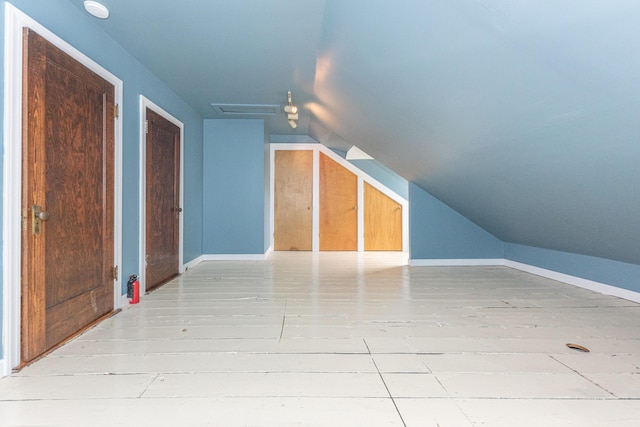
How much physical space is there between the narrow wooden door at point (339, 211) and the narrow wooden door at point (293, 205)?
0.89 feet

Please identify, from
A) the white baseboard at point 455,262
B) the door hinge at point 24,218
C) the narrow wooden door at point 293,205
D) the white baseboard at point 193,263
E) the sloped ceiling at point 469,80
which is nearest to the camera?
the sloped ceiling at point 469,80

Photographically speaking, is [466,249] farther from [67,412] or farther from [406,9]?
[67,412]

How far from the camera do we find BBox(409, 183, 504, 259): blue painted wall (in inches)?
176

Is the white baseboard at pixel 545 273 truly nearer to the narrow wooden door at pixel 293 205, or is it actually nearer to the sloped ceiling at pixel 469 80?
the sloped ceiling at pixel 469 80

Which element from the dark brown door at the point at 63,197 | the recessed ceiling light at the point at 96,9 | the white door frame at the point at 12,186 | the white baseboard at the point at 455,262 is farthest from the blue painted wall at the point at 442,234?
the white door frame at the point at 12,186

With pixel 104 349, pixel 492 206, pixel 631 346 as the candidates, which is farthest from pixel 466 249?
pixel 104 349

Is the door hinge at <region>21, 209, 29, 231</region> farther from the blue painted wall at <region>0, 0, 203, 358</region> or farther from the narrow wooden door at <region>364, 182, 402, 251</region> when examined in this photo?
the narrow wooden door at <region>364, 182, 402, 251</region>

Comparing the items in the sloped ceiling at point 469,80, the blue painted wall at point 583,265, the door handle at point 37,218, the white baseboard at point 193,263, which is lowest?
the white baseboard at point 193,263

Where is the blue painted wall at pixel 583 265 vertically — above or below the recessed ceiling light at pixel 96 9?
below

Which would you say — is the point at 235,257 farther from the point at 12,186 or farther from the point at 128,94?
the point at 12,186

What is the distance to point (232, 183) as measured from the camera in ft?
15.8

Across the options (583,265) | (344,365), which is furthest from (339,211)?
(344,365)

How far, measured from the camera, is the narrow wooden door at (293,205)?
6.17 metres

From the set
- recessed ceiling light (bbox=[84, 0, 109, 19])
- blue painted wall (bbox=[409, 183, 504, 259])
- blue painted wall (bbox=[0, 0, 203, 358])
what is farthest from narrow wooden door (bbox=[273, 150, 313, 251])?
recessed ceiling light (bbox=[84, 0, 109, 19])
